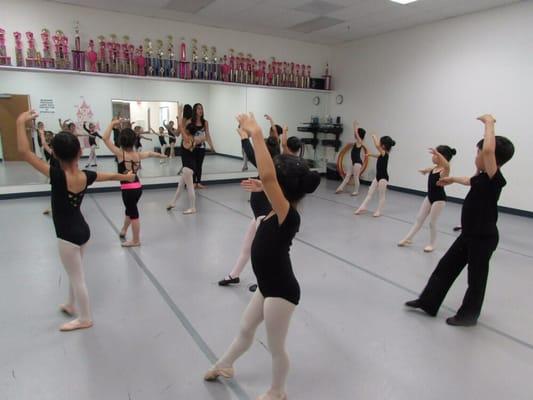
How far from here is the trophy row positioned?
645cm

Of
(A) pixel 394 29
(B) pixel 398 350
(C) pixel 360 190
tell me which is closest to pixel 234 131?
(C) pixel 360 190

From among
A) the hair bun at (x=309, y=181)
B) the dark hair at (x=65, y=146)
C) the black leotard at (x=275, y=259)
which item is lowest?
the black leotard at (x=275, y=259)

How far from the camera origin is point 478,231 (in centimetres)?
259

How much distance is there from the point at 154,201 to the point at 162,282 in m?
3.53

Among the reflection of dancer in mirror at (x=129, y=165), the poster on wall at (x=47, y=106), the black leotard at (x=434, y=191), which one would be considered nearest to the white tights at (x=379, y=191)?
the black leotard at (x=434, y=191)

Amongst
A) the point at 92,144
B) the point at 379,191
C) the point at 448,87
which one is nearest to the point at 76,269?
the point at 379,191

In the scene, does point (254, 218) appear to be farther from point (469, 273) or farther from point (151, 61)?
point (151, 61)

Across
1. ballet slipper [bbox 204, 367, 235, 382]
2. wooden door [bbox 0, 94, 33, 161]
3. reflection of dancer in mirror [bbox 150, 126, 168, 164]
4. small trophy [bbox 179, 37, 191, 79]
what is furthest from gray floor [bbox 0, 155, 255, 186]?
ballet slipper [bbox 204, 367, 235, 382]

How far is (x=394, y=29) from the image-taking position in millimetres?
7969

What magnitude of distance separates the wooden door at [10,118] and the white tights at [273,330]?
6.30 meters

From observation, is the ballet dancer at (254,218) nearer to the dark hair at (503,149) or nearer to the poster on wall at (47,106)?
the dark hair at (503,149)

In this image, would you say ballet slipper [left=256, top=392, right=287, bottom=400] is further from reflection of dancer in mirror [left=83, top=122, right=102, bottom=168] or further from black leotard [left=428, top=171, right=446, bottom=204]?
reflection of dancer in mirror [left=83, top=122, right=102, bottom=168]

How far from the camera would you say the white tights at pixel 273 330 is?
5.46 feet

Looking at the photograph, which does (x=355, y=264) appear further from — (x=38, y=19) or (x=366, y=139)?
(x=38, y=19)
